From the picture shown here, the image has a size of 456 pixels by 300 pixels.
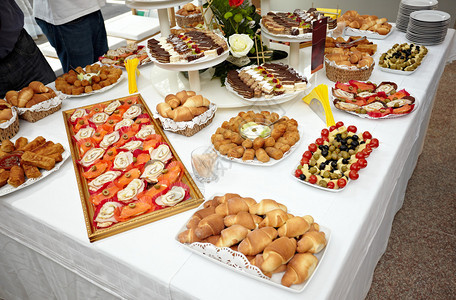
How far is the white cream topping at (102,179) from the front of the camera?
1.36m

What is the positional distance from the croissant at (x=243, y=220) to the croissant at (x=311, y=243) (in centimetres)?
15

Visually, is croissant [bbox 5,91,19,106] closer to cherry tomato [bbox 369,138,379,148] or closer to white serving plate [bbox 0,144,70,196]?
white serving plate [bbox 0,144,70,196]

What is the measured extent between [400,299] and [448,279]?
30cm

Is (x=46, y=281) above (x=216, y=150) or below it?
below

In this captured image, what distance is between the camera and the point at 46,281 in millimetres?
1594

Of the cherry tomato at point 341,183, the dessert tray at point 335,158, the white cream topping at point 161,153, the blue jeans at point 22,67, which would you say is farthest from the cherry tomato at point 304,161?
the blue jeans at point 22,67

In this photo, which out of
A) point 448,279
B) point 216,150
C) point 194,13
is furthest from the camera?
point 194,13

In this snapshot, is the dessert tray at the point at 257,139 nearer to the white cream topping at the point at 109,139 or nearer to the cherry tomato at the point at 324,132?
the cherry tomato at the point at 324,132

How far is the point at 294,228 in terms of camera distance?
1.05 m

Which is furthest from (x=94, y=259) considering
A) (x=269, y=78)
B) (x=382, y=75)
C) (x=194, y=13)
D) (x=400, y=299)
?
(x=194, y=13)

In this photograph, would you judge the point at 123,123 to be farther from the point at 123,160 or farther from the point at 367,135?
the point at 367,135

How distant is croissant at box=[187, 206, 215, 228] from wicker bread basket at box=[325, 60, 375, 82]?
1.15m

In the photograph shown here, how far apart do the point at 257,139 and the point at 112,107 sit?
2.55 ft

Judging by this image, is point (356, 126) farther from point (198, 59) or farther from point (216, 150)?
point (198, 59)
